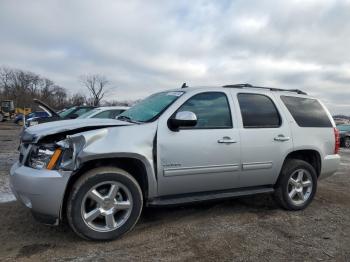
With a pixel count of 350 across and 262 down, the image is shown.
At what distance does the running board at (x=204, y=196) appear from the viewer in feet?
13.3

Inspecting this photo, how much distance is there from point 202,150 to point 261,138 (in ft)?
3.33

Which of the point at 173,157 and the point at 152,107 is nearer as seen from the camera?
the point at 173,157

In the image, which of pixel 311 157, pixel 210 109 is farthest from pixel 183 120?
pixel 311 157

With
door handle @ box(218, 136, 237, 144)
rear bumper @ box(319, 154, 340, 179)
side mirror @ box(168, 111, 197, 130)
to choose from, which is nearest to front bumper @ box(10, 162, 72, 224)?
side mirror @ box(168, 111, 197, 130)

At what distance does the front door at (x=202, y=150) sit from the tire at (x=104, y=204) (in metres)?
0.41

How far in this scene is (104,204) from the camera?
3.73 m

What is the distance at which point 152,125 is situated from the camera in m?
4.00

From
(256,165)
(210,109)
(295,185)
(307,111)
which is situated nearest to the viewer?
(210,109)

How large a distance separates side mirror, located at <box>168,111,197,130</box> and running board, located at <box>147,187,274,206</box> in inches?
34.5

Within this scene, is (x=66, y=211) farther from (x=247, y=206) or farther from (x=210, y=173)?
(x=247, y=206)

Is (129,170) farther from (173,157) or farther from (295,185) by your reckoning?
(295,185)

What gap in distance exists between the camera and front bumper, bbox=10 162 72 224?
345 centimetres

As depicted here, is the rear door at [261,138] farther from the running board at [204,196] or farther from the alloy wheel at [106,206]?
the alloy wheel at [106,206]

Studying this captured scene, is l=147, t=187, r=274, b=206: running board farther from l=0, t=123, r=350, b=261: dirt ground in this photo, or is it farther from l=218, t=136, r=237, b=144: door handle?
l=218, t=136, r=237, b=144: door handle
